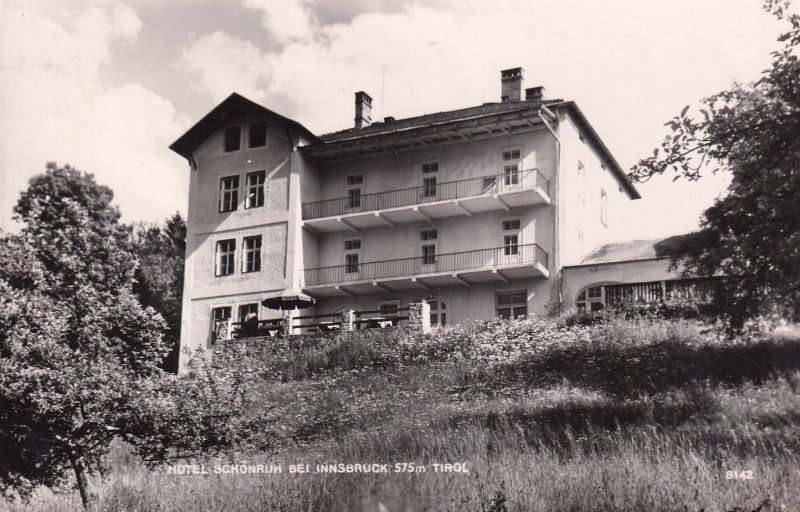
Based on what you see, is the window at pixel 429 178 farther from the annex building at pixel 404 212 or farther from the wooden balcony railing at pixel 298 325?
the wooden balcony railing at pixel 298 325

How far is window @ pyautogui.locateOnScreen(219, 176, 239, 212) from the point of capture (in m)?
29.5

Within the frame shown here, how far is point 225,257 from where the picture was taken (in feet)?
95.7

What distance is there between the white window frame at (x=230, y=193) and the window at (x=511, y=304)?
884 centimetres

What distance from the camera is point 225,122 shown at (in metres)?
29.3

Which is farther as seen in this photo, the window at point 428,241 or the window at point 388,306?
the window at point 428,241

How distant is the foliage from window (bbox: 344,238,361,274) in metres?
5.93

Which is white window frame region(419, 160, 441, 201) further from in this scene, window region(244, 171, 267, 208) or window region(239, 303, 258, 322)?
window region(239, 303, 258, 322)

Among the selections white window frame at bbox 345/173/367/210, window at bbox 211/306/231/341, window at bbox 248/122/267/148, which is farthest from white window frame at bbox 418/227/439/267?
window at bbox 211/306/231/341

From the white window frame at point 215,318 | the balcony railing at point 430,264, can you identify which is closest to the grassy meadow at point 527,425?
the balcony railing at point 430,264

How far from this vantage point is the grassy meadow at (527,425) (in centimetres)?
1018

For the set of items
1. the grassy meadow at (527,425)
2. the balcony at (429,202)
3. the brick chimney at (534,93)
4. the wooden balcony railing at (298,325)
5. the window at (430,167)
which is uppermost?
the brick chimney at (534,93)

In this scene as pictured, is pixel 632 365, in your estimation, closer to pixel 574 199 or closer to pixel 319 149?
pixel 574 199

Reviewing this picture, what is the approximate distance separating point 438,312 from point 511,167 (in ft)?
15.4

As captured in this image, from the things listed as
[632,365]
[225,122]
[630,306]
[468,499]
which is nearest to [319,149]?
[225,122]
